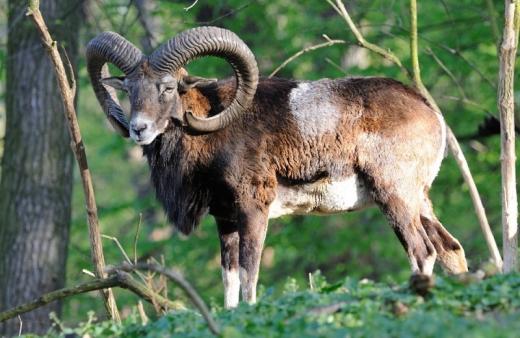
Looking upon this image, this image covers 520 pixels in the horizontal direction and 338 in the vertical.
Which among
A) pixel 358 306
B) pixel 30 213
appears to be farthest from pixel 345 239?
pixel 358 306

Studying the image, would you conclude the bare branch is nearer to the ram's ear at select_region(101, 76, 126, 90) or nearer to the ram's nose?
the ram's nose

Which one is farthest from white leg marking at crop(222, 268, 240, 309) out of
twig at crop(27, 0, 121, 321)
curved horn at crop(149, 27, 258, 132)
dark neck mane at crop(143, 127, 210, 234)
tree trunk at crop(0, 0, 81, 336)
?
tree trunk at crop(0, 0, 81, 336)

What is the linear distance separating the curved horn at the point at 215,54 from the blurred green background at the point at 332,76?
6109 mm

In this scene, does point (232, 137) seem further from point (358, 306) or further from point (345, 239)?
point (345, 239)

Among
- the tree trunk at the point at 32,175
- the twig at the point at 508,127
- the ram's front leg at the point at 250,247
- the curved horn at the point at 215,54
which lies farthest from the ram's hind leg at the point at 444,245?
the tree trunk at the point at 32,175

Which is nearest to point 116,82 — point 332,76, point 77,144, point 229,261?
point 77,144

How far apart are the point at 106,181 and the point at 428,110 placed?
2820 cm

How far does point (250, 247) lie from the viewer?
34.6 feet

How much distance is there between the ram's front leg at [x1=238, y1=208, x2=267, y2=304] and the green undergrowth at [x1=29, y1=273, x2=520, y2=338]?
1871 millimetres

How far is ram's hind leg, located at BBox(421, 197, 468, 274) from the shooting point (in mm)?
10961

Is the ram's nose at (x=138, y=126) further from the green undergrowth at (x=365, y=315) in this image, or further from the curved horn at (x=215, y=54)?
the green undergrowth at (x=365, y=315)

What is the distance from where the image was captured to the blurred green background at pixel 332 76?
57.6 feet

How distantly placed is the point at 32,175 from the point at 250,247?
5.92 m

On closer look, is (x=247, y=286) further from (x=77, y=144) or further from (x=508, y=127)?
(x=508, y=127)
